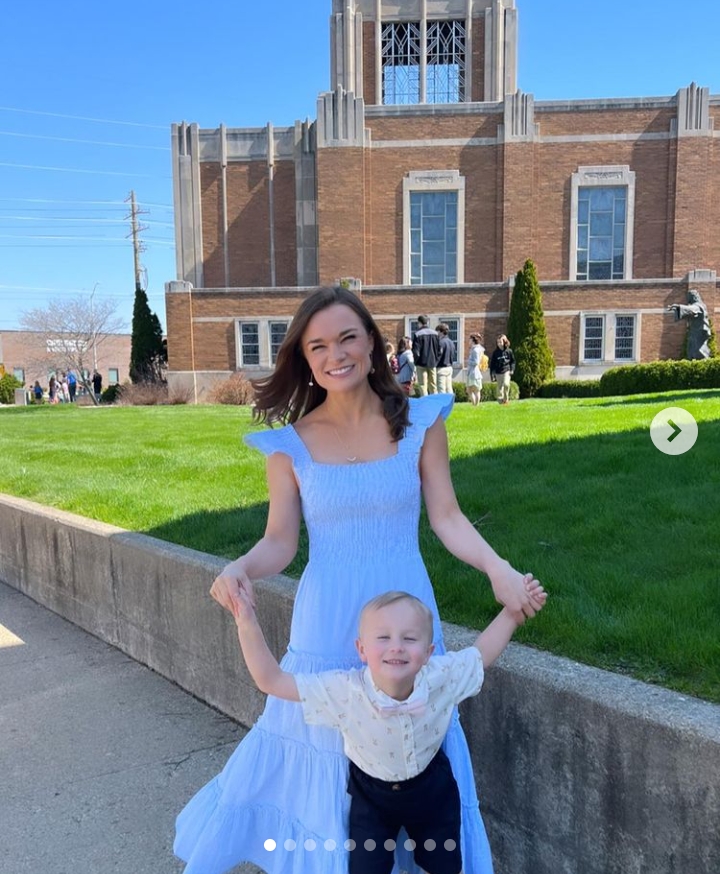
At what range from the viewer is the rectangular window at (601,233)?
29.3 meters

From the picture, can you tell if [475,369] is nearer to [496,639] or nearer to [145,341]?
[496,639]

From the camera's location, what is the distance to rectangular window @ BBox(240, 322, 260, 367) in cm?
2941

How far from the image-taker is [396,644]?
179cm

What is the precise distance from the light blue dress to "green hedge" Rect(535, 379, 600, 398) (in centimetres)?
1956

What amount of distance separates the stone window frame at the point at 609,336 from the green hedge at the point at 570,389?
12.3 feet

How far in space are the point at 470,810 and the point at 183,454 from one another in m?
7.51

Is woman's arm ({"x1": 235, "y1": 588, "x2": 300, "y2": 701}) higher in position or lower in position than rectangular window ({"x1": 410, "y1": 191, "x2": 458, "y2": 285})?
lower

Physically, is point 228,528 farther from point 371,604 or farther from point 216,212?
point 216,212

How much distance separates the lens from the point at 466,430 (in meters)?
9.28

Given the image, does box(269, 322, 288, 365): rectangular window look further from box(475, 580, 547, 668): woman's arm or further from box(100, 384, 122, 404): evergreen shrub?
box(475, 580, 547, 668): woman's arm

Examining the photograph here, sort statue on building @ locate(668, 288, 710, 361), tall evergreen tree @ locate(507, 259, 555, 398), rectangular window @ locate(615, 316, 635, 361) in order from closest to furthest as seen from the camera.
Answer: statue on building @ locate(668, 288, 710, 361)
tall evergreen tree @ locate(507, 259, 555, 398)
rectangular window @ locate(615, 316, 635, 361)

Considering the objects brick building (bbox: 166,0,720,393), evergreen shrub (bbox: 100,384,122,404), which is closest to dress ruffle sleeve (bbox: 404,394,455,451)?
brick building (bbox: 166,0,720,393)

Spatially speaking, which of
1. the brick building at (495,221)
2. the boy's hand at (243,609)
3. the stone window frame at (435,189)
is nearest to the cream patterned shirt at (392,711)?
the boy's hand at (243,609)

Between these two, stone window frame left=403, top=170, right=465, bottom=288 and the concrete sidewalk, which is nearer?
the concrete sidewalk
